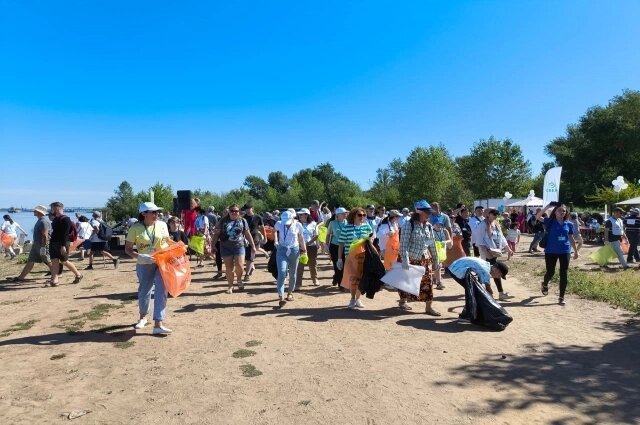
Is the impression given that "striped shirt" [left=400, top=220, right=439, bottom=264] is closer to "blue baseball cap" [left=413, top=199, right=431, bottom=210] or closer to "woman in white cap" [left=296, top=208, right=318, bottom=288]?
"blue baseball cap" [left=413, top=199, right=431, bottom=210]

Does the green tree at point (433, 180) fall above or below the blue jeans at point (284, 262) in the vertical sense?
above

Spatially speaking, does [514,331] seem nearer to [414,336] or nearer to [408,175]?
[414,336]

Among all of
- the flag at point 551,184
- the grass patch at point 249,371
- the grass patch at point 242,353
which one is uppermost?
the flag at point 551,184

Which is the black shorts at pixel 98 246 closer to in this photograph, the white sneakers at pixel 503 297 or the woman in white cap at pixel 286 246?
the woman in white cap at pixel 286 246

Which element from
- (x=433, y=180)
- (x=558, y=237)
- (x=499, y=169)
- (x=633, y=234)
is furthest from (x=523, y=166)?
(x=558, y=237)

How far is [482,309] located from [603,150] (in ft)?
176

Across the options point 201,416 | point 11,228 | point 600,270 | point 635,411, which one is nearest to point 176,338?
point 201,416

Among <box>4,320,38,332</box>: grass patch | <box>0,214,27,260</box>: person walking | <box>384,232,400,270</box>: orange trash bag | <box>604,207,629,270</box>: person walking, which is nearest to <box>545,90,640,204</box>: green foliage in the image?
<box>604,207,629,270</box>: person walking

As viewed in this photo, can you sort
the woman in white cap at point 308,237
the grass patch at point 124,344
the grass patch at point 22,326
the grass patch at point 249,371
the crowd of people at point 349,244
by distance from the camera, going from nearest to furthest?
the grass patch at point 249,371
the grass patch at point 124,344
the crowd of people at point 349,244
the grass patch at point 22,326
the woman in white cap at point 308,237

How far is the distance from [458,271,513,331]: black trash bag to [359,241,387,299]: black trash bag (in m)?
1.37

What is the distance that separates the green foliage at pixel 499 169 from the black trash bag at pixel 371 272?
48.9 metres

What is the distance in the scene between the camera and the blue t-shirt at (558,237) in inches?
304

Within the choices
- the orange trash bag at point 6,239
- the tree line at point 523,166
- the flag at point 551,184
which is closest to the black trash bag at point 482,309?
the orange trash bag at point 6,239

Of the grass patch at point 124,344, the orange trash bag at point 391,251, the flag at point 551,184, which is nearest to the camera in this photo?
the grass patch at point 124,344
